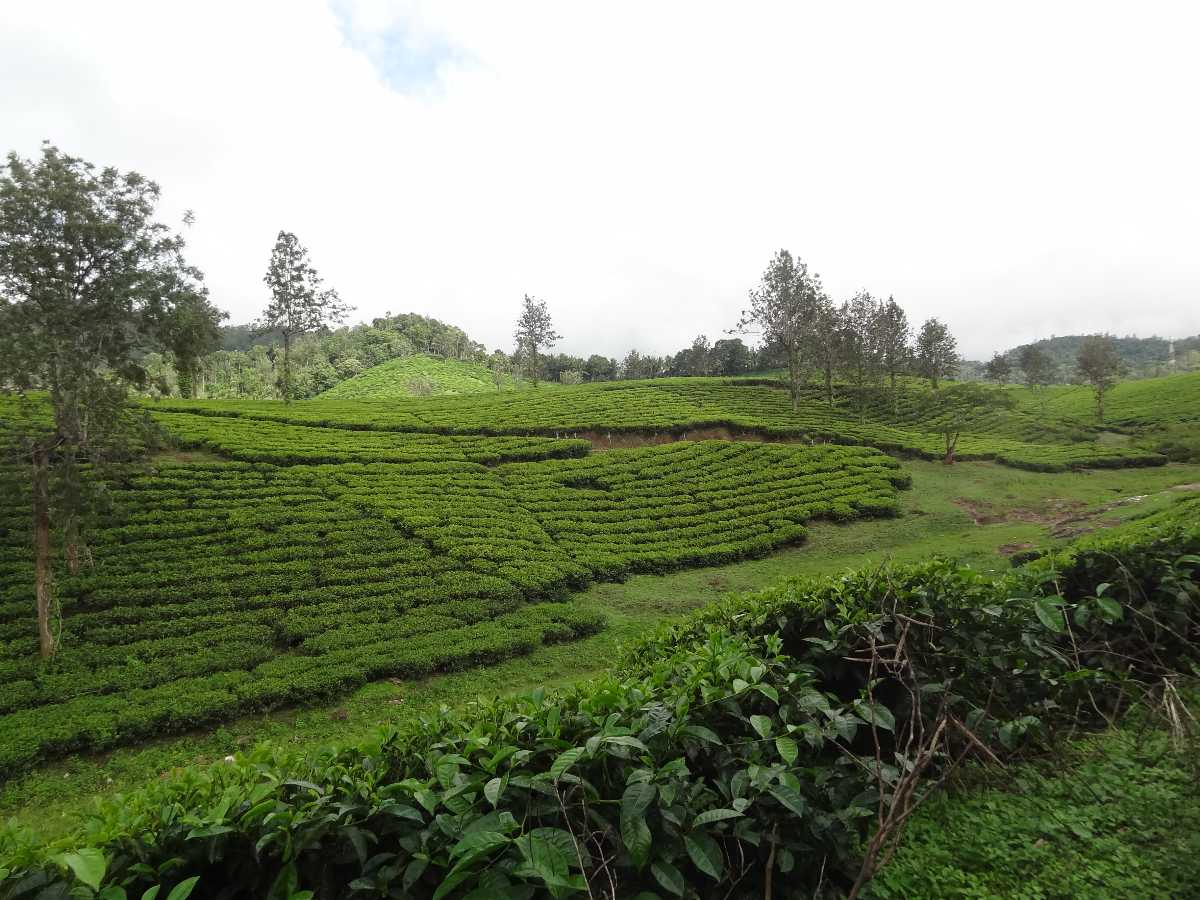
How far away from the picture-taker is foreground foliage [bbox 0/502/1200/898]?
2135 mm

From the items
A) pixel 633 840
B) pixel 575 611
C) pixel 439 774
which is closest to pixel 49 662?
pixel 575 611

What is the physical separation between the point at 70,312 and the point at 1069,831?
16.7 meters

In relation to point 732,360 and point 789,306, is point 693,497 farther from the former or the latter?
point 732,360

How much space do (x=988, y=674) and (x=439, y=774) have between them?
3428 mm

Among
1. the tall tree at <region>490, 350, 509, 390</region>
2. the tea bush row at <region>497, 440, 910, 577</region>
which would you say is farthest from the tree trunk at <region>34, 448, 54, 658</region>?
the tall tree at <region>490, 350, 509, 390</region>

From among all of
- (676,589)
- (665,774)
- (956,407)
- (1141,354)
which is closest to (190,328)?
(676,589)

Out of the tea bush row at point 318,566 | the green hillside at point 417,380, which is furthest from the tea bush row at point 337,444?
the green hillside at point 417,380

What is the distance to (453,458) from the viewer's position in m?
24.1

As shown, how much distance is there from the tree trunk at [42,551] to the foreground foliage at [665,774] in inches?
418

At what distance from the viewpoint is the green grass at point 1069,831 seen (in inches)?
96.8

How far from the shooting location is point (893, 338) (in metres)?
43.4

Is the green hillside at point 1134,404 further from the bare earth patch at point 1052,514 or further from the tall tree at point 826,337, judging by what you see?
the bare earth patch at point 1052,514

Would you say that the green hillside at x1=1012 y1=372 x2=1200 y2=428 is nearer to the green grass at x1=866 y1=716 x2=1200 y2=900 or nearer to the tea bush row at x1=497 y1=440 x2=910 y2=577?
the tea bush row at x1=497 y1=440 x2=910 y2=577

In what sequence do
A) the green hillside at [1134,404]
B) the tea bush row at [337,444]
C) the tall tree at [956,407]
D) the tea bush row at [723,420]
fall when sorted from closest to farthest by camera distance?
the tea bush row at [337,444] → the tall tree at [956,407] → the tea bush row at [723,420] → the green hillside at [1134,404]
